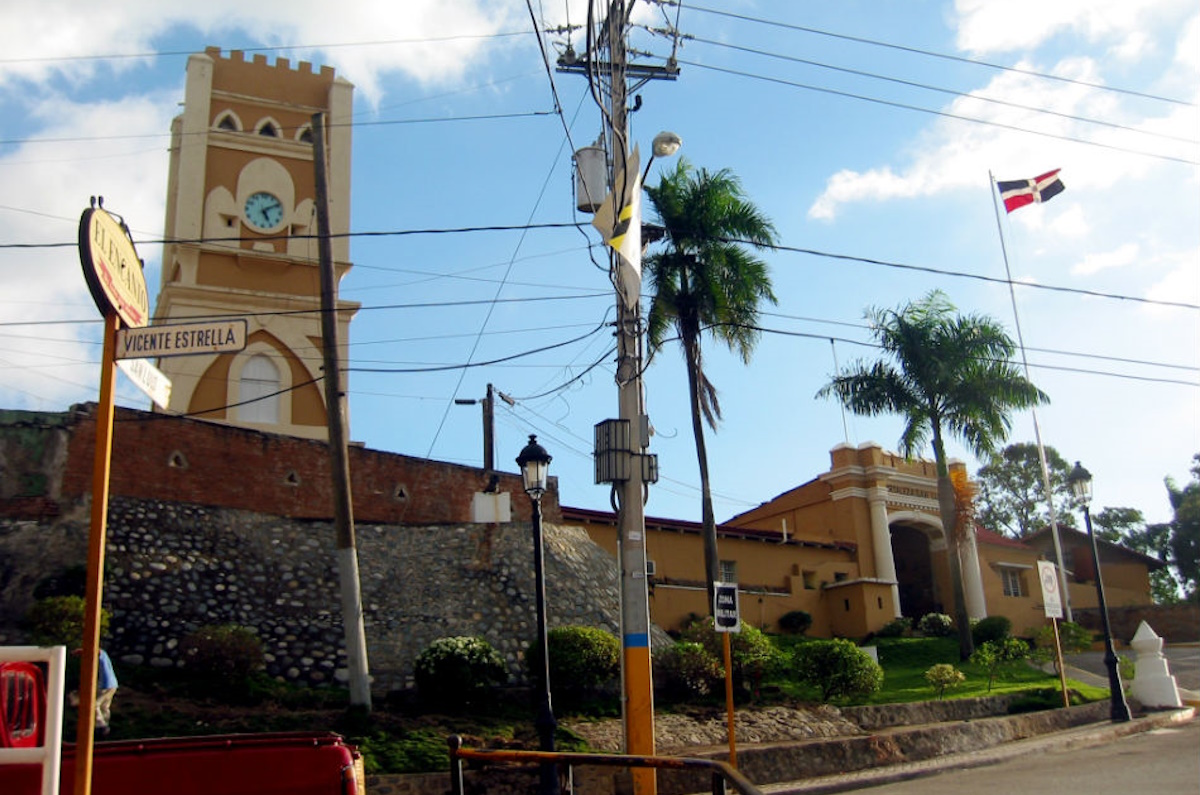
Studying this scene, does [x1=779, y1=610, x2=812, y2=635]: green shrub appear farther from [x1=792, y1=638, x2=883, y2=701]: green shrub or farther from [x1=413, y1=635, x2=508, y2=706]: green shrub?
[x1=413, y1=635, x2=508, y2=706]: green shrub

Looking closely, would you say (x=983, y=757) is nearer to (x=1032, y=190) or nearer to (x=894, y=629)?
(x=894, y=629)

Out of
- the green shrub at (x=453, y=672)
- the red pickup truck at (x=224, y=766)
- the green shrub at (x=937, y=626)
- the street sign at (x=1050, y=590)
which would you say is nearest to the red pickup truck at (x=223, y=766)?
the red pickup truck at (x=224, y=766)

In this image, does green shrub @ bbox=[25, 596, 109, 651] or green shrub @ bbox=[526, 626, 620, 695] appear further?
green shrub @ bbox=[526, 626, 620, 695]

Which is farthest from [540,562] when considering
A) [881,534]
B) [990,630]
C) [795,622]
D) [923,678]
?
[881,534]

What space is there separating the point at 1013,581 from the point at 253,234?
1126 inches

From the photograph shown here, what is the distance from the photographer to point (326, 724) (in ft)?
56.3

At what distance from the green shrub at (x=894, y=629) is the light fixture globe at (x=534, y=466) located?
21.1 m

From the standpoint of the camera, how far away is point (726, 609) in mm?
14352

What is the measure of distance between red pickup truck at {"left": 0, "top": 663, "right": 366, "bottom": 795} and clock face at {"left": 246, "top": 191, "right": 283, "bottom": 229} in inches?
1176

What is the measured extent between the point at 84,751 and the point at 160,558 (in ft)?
56.2

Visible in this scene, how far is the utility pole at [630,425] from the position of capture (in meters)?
13.3

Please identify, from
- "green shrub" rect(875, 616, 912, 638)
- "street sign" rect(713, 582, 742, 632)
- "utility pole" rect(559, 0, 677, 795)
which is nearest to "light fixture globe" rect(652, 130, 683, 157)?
"utility pole" rect(559, 0, 677, 795)

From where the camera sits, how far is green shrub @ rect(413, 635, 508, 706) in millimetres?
19031

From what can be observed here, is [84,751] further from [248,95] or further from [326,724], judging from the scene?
[248,95]
